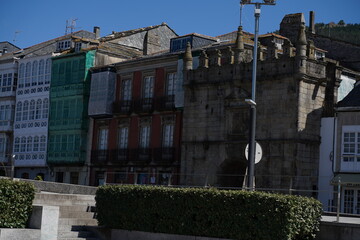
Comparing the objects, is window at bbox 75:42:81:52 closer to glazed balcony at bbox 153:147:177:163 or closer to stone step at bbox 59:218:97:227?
glazed balcony at bbox 153:147:177:163

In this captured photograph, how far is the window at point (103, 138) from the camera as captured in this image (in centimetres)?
5256

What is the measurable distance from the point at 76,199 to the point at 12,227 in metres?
5.48

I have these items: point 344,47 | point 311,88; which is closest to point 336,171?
point 311,88

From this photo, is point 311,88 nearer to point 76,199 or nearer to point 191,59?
point 191,59

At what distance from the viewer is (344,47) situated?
2000 inches

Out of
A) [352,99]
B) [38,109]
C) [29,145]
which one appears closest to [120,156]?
[38,109]

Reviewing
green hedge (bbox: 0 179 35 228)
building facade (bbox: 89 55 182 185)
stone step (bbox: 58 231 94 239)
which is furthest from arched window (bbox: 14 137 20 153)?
green hedge (bbox: 0 179 35 228)

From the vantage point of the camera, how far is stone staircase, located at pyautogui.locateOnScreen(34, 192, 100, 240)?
1046 inches

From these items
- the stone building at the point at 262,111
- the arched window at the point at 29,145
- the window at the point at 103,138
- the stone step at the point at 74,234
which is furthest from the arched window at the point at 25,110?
the stone step at the point at 74,234

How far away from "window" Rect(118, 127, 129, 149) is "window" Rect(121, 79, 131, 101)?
207 centimetres

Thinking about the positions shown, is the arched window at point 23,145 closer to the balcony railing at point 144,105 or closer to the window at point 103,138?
the window at point 103,138

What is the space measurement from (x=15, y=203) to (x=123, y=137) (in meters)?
26.6

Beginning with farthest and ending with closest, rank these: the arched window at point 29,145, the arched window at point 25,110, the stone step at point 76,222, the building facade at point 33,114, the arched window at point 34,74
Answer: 1. the arched window at point 25,110
2. the arched window at point 34,74
3. the arched window at point 29,145
4. the building facade at point 33,114
5. the stone step at point 76,222

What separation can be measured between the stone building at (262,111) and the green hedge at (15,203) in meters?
14.4
